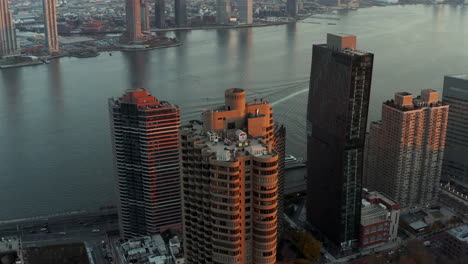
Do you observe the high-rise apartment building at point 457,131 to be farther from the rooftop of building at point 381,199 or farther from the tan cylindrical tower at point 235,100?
the tan cylindrical tower at point 235,100

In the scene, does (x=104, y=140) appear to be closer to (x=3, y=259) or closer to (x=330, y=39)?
(x=330, y=39)

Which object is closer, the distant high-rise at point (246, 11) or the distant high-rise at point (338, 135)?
the distant high-rise at point (338, 135)

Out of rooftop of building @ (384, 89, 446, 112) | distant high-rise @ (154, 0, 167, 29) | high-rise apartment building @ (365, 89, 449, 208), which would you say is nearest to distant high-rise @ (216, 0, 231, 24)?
distant high-rise @ (154, 0, 167, 29)

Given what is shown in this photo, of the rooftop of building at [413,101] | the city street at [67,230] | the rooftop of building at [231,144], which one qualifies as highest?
the rooftop of building at [231,144]

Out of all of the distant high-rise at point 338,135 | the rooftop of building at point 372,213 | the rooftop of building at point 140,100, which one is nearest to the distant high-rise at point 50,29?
the rooftop of building at point 140,100

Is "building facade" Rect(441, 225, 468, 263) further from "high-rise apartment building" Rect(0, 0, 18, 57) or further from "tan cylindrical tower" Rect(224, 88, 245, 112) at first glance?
"high-rise apartment building" Rect(0, 0, 18, 57)

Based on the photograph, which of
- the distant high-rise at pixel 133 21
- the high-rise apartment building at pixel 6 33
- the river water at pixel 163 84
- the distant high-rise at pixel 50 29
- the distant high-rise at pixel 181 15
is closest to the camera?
the river water at pixel 163 84
